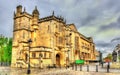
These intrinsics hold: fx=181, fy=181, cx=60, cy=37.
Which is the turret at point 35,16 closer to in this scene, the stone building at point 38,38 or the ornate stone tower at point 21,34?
the stone building at point 38,38

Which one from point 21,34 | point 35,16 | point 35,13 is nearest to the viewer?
point 21,34

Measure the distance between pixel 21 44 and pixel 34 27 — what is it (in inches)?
251

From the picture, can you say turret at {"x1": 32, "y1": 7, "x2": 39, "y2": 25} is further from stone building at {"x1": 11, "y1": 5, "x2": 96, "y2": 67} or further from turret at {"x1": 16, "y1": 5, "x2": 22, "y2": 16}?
turret at {"x1": 16, "y1": 5, "x2": 22, "y2": 16}

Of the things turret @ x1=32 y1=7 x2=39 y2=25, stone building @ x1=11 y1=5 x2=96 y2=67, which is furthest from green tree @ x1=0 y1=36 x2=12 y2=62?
turret @ x1=32 y1=7 x2=39 y2=25

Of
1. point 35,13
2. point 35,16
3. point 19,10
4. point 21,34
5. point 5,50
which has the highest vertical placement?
point 19,10

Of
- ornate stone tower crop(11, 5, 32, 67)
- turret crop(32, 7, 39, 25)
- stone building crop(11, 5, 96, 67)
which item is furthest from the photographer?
turret crop(32, 7, 39, 25)

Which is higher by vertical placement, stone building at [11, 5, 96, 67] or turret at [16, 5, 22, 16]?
turret at [16, 5, 22, 16]

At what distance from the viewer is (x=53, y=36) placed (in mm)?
48781

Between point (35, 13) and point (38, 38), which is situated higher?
point (35, 13)

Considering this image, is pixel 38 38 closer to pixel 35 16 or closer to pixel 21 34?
pixel 21 34

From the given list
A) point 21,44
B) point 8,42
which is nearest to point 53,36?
point 21,44

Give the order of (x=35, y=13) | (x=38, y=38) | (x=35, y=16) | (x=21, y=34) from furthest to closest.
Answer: (x=35, y=13), (x=35, y=16), (x=38, y=38), (x=21, y=34)

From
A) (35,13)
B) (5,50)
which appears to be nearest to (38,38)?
(35,13)

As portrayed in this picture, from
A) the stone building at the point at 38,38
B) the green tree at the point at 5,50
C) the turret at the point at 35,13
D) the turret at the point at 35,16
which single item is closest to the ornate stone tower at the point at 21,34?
the stone building at the point at 38,38
